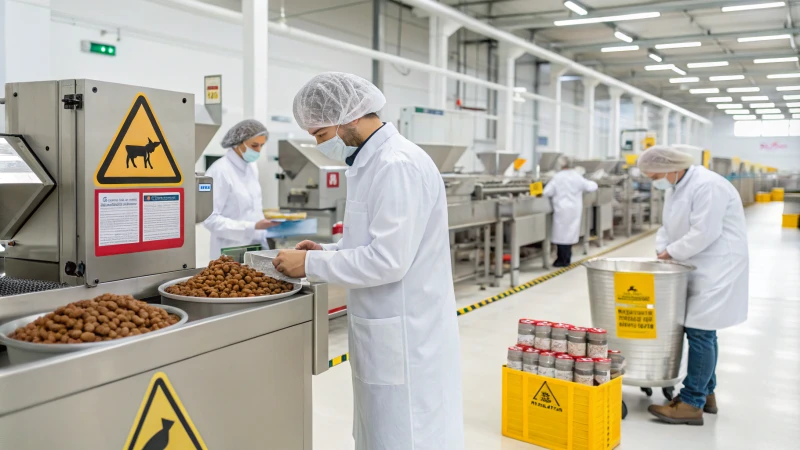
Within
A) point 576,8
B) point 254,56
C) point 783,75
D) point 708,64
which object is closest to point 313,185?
point 254,56

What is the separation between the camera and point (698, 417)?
10.3 feet

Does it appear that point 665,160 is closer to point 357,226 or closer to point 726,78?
point 357,226

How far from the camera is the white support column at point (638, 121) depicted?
14498mm

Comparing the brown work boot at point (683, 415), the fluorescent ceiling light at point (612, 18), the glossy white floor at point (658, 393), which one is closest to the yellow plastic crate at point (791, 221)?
the fluorescent ceiling light at point (612, 18)

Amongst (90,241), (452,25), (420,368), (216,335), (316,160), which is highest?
(452,25)

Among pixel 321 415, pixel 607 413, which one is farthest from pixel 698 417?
A: pixel 321 415

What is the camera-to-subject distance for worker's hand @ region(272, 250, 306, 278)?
66.4 inches

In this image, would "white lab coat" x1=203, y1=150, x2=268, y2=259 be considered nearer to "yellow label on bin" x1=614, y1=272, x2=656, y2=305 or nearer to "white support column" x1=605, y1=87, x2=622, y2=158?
"yellow label on bin" x1=614, y1=272, x2=656, y2=305

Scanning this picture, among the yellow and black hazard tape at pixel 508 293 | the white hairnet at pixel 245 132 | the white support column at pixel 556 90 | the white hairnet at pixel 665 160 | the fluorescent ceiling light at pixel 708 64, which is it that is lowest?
the yellow and black hazard tape at pixel 508 293

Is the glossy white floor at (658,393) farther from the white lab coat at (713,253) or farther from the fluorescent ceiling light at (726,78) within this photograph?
the fluorescent ceiling light at (726,78)

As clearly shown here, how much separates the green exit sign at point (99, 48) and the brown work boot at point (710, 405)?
5.63 m

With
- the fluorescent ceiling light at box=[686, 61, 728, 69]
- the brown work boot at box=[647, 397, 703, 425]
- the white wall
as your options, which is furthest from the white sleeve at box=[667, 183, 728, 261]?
the white wall

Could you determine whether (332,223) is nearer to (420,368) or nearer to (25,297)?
(420,368)

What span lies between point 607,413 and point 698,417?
2.19 feet
